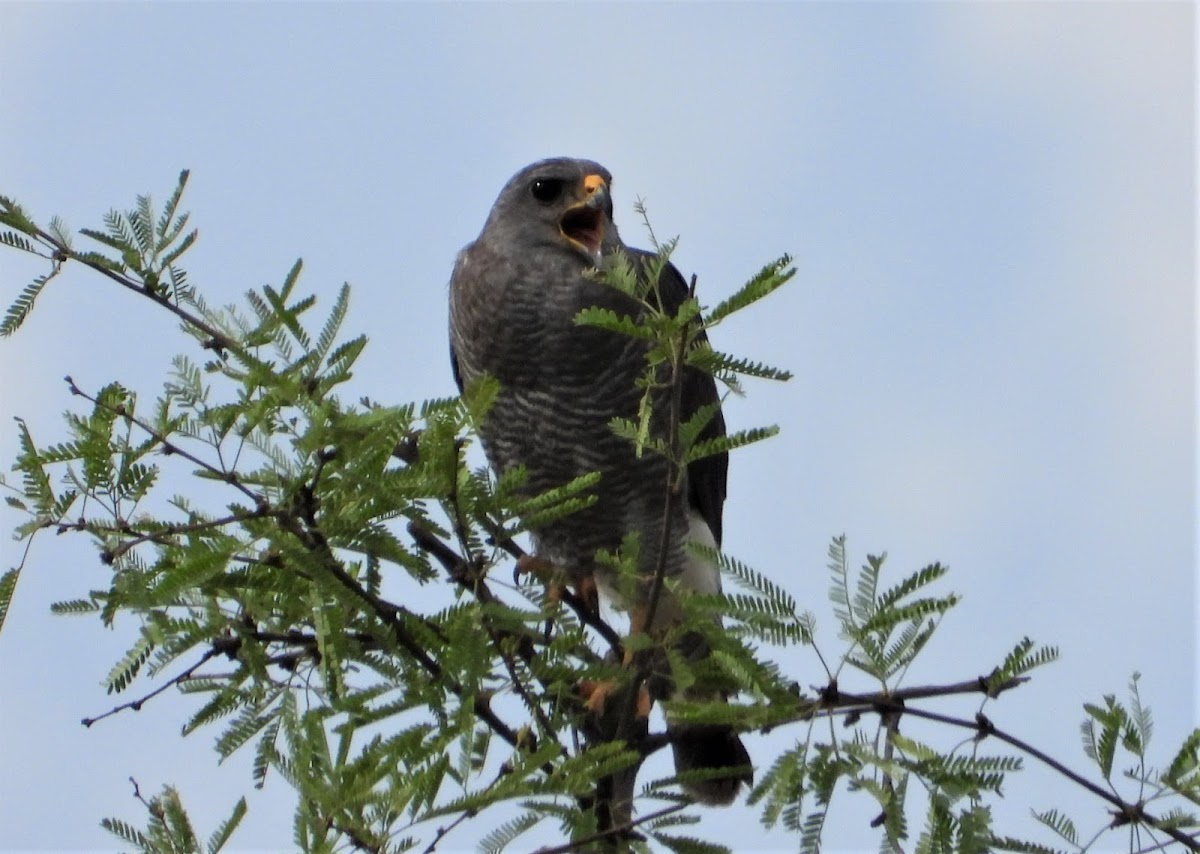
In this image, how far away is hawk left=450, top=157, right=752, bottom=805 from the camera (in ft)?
16.7

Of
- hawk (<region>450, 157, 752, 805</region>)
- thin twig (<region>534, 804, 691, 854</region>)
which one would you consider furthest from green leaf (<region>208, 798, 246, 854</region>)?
hawk (<region>450, 157, 752, 805</region>)

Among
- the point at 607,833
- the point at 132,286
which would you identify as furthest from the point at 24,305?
the point at 607,833

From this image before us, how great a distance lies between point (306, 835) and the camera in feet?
9.40

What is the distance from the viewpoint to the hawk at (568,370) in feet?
16.7

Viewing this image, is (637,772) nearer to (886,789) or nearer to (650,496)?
(886,789)

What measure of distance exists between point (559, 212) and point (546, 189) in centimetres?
12

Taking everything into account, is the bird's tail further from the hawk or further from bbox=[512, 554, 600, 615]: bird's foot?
bbox=[512, 554, 600, 615]: bird's foot

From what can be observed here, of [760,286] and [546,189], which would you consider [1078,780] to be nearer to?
[760,286]

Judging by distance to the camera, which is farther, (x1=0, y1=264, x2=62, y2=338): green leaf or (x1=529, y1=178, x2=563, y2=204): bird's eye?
(x1=529, y1=178, x2=563, y2=204): bird's eye

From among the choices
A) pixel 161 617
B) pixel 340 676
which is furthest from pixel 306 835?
pixel 161 617

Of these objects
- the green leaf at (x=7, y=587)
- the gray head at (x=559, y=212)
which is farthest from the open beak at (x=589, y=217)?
the green leaf at (x=7, y=587)

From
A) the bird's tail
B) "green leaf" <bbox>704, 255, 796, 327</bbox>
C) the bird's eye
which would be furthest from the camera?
the bird's eye

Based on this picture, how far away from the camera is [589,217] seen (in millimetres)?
5438

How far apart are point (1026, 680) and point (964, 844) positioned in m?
0.35
